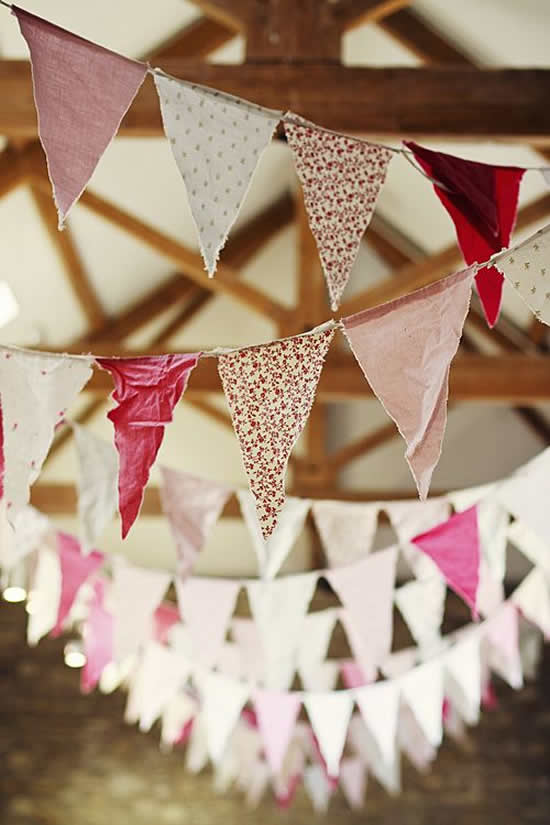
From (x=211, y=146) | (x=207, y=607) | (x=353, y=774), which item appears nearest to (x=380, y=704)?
(x=207, y=607)

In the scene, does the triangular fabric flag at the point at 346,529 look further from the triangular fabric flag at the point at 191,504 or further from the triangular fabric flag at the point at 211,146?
the triangular fabric flag at the point at 211,146

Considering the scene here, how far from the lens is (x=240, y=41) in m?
4.95

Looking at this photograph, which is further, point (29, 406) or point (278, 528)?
point (278, 528)

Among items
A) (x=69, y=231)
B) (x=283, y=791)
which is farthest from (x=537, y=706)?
(x=69, y=231)

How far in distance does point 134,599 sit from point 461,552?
130cm

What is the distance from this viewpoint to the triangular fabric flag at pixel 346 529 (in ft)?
13.0

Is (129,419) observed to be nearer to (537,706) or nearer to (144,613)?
(144,613)

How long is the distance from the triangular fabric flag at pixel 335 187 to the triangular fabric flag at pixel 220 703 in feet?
8.54

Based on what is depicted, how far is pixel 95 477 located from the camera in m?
3.50

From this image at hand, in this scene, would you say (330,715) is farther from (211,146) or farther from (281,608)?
(211,146)

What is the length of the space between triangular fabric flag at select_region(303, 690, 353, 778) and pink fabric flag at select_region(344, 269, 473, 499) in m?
2.55

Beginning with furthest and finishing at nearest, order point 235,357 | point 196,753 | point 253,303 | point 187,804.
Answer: point 187,804 → point 196,753 → point 253,303 → point 235,357

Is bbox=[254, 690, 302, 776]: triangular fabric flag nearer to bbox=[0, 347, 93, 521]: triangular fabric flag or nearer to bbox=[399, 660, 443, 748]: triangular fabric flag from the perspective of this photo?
bbox=[399, 660, 443, 748]: triangular fabric flag

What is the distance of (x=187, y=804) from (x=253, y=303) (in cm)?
316
